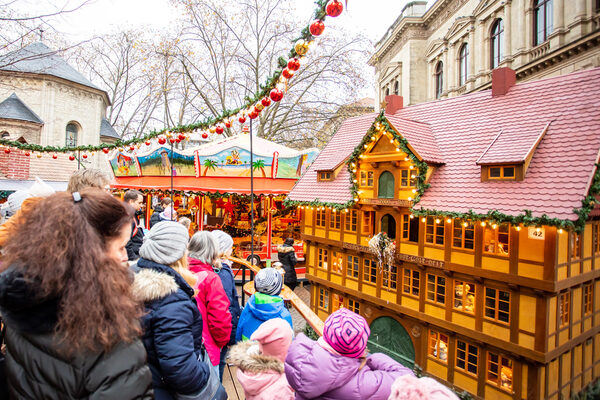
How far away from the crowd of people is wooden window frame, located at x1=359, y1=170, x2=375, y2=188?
6.17 meters

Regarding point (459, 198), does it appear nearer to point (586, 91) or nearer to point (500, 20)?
point (586, 91)

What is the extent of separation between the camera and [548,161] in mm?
6184

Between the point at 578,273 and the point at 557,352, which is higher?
the point at 578,273

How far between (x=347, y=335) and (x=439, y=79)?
30.4 m

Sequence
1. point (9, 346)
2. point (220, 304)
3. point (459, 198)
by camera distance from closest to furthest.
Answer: point (9, 346), point (220, 304), point (459, 198)

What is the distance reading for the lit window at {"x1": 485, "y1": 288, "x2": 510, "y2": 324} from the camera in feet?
20.9

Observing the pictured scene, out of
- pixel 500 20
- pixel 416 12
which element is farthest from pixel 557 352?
pixel 416 12

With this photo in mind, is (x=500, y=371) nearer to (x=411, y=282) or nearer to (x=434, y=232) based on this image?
(x=411, y=282)

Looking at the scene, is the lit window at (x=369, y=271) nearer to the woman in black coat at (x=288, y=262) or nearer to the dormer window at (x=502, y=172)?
the woman in black coat at (x=288, y=262)

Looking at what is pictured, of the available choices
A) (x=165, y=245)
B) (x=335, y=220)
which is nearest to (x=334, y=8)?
(x=165, y=245)

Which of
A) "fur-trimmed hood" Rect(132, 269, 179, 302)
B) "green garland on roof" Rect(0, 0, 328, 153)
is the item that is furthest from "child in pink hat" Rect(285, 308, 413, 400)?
"green garland on roof" Rect(0, 0, 328, 153)

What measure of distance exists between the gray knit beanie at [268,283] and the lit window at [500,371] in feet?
17.5

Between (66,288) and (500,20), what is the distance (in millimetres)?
25264

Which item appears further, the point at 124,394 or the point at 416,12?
the point at 416,12
